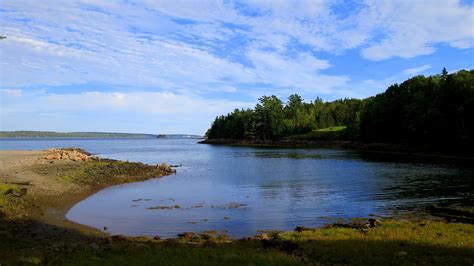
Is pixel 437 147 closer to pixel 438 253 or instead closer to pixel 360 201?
pixel 360 201

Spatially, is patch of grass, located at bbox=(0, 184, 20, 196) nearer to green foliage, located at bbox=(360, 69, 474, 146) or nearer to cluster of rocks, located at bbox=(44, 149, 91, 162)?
cluster of rocks, located at bbox=(44, 149, 91, 162)

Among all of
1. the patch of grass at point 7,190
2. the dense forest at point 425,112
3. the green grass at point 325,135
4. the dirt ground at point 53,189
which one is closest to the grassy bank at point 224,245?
the dirt ground at point 53,189

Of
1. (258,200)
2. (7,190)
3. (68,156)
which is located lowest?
(258,200)

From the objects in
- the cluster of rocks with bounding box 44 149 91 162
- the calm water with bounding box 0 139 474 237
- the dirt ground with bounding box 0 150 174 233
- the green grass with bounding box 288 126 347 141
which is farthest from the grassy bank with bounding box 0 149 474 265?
the green grass with bounding box 288 126 347 141

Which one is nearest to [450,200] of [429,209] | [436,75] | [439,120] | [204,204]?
[429,209]

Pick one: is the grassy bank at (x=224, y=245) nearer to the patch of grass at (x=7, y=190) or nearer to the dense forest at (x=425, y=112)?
the patch of grass at (x=7, y=190)

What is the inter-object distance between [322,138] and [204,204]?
155 meters

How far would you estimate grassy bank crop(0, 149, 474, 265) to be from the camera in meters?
14.2

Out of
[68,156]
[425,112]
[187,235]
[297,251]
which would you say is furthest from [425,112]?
[297,251]

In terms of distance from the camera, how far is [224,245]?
717 inches

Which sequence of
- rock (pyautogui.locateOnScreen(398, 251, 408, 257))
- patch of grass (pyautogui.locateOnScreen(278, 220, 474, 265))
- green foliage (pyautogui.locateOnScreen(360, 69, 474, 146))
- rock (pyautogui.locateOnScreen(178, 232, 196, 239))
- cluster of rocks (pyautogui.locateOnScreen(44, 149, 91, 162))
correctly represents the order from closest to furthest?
patch of grass (pyautogui.locateOnScreen(278, 220, 474, 265)) < rock (pyautogui.locateOnScreen(398, 251, 408, 257)) < rock (pyautogui.locateOnScreen(178, 232, 196, 239)) < cluster of rocks (pyautogui.locateOnScreen(44, 149, 91, 162)) < green foliage (pyautogui.locateOnScreen(360, 69, 474, 146))

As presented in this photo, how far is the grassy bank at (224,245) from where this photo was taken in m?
14.2

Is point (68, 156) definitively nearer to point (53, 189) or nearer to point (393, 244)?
point (53, 189)

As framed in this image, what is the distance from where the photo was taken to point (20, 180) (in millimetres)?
40375
